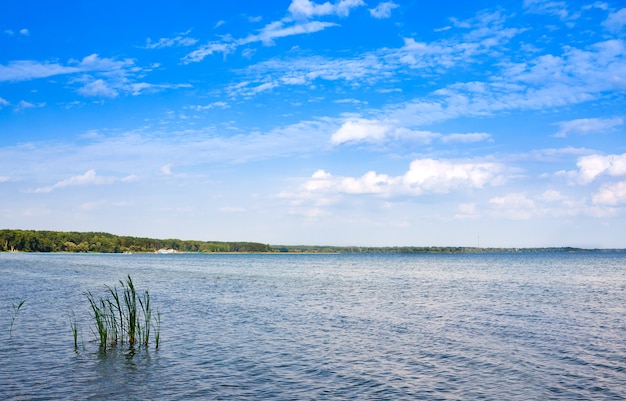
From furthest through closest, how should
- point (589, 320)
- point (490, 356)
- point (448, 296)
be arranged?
point (448, 296), point (589, 320), point (490, 356)

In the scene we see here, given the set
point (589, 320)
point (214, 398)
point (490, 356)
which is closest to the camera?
point (214, 398)

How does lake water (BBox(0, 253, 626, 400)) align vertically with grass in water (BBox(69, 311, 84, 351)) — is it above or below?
below

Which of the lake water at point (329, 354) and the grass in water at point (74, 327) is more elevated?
the grass in water at point (74, 327)

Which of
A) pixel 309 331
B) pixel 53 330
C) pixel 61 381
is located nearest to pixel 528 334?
pixel 309 331

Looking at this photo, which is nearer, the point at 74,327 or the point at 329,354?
the point at 329,354

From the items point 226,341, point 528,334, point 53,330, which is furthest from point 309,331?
point 53,330

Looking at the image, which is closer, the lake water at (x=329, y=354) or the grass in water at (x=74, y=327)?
the lake water at (x=329, y=354)

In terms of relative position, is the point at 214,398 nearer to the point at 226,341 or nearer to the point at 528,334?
the point at 226,341

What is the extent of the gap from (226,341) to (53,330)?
1062 cm

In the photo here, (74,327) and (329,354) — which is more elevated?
(74,327)

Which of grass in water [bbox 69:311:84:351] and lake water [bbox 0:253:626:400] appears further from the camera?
grass in water [bbox 69:311:84:351]

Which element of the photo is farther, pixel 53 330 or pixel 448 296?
pixel 448 296

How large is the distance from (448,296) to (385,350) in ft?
97.7

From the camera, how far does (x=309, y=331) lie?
3120cm
